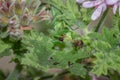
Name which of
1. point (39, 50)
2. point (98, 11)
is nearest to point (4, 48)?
point (39, 50)

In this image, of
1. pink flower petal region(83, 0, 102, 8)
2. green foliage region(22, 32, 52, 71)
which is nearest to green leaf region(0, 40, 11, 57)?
green foliage region(22, 32, 52, 71)

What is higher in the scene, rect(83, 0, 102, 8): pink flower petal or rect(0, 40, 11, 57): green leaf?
rect(83, 0, 102, 8): pink flower petal

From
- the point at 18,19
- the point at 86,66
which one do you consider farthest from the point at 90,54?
the point at 18,19

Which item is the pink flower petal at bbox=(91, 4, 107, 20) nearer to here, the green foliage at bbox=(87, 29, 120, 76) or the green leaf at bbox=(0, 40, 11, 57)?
the green foliage at bbox=(87, 29, 120, 76)

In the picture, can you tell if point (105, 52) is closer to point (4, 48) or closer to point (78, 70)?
point (78, 70)

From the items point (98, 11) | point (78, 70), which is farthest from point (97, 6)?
point (78, 70)

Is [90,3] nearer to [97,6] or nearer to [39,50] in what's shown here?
[97,6]

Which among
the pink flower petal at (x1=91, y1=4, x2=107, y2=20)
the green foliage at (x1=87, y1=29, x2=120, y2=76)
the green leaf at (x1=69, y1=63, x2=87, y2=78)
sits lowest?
the green leaf at (x1=69, y1=63, x2=87, y2=78)

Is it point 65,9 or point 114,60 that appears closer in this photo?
point 114,60

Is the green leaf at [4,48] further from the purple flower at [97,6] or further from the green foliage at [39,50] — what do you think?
the purple flower at [97,6]

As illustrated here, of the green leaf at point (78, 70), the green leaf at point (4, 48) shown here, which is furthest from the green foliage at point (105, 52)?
the green leaf at point (4, 48)

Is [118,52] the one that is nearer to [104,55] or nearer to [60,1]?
[104,55]
